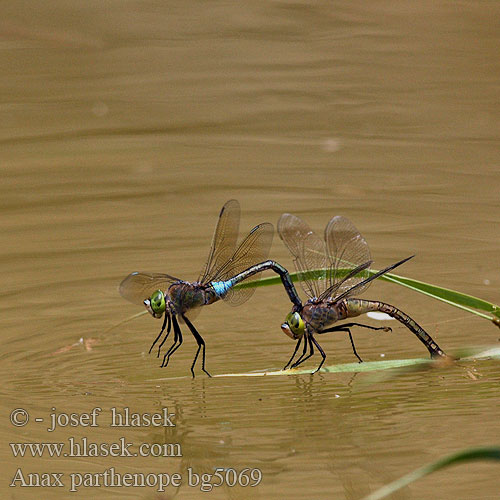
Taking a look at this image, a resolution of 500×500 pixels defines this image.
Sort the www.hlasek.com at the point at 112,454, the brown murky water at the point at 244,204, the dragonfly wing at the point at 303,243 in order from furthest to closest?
the dragonfly wing at the point at 303,243
the brown murky water at the point at 244,204
the www.hlasek.com at the point at 112,454

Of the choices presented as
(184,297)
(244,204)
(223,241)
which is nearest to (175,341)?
(184,297)

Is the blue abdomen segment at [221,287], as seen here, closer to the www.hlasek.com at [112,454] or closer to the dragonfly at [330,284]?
the dragonfly at [330,284]

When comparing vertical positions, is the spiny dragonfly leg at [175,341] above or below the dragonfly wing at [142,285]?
below

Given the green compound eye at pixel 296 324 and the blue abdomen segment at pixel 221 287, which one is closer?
the green compound eye at pixel 296 324

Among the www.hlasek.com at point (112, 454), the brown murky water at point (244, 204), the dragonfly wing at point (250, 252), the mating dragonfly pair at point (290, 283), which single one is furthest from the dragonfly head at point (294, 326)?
the www.hlasek.com at point (112, 454)

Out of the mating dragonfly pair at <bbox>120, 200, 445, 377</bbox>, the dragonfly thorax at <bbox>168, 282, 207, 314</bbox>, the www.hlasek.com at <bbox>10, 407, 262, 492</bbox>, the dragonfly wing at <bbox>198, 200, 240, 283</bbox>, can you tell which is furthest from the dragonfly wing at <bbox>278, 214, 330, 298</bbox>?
the www.hlasek.com at <bbox>10, 407, 262, 492</bbox>

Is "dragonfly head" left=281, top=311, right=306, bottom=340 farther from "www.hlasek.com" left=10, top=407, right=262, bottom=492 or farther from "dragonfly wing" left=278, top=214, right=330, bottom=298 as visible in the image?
"www.hlasek.com" left=10, top=407, right=262, bottom=492

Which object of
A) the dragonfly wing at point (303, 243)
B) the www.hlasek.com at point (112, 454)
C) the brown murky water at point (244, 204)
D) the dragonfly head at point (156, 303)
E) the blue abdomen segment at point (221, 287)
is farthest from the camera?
the dragonfly wing at point (303, 243)
